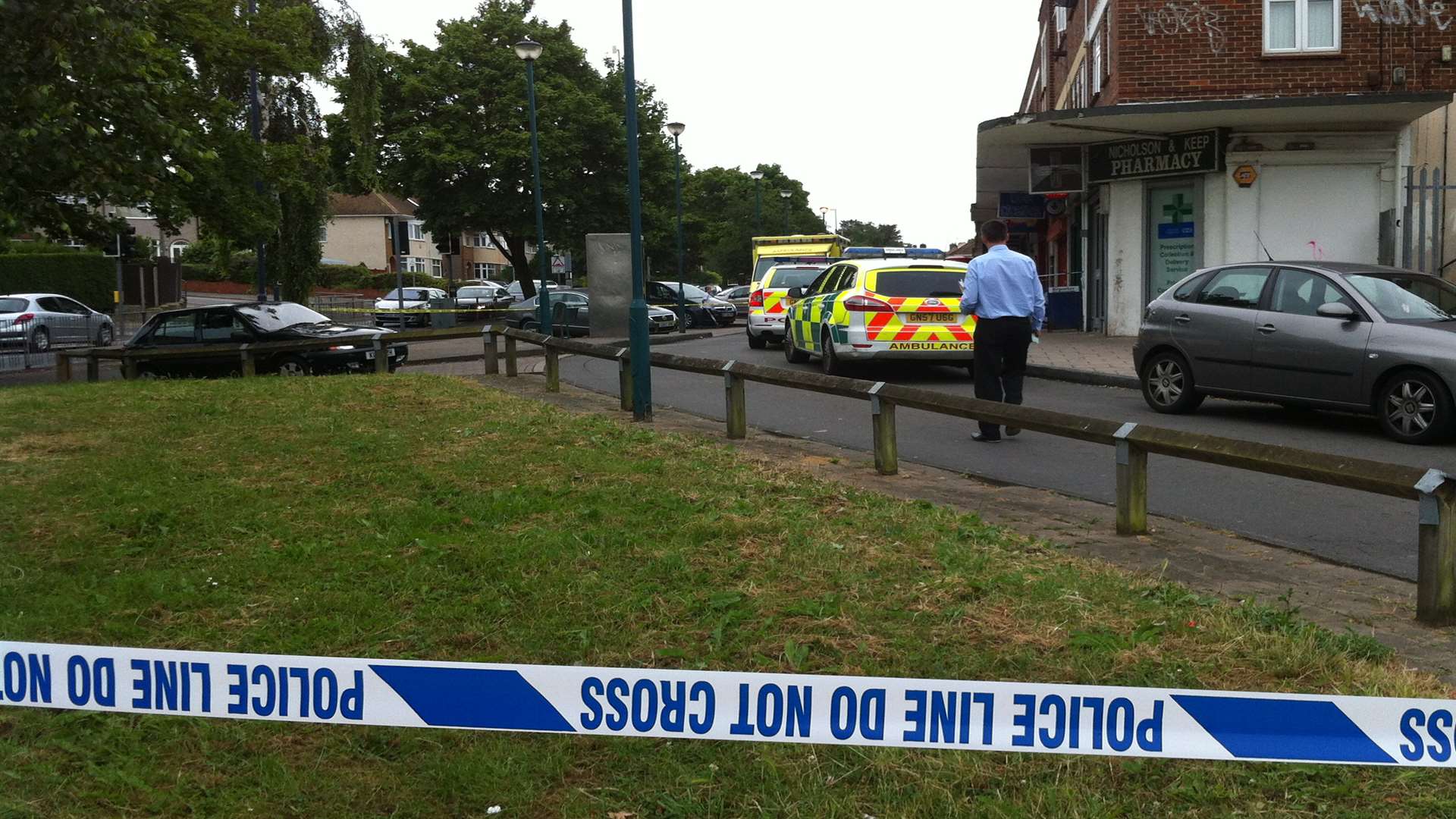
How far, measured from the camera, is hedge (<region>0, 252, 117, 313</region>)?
48312 mm

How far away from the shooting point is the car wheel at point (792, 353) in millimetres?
18703

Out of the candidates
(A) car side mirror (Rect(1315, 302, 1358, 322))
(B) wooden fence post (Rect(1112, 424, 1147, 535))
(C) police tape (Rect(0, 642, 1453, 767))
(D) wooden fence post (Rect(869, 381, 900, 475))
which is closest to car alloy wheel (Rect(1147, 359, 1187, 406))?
(A) car side mirror (Rect(1315, 302, 1358, 322))

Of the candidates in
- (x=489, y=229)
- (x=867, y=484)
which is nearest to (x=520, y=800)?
(x=867, y=484)

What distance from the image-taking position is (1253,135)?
70.4 feet

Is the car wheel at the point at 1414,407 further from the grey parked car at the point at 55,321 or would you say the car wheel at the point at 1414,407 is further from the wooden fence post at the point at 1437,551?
the grey parked car at the point at 55,321

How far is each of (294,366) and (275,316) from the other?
91 centimetres

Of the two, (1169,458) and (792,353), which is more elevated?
(792,353)

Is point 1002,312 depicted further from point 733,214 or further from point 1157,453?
point 733,214

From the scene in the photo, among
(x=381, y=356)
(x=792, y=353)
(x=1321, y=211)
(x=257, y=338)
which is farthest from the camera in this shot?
(x=1321, y=211)

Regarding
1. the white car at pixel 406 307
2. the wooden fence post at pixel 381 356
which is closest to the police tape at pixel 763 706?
the wooden fence post at pixel 381 356

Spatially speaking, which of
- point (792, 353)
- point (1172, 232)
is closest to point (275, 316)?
point (792, 353)

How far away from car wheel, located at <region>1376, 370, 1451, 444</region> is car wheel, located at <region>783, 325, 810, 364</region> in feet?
30.3

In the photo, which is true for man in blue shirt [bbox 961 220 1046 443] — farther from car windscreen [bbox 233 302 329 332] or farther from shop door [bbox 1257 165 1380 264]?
shop door [bbox 1257 165 1380 264]

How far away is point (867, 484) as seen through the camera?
838 centimetres
